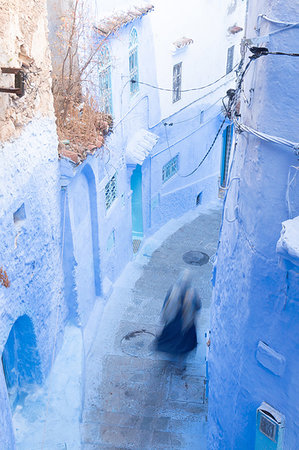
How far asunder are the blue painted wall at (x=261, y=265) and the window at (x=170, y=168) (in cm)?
895

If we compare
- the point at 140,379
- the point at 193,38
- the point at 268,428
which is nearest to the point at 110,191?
the point at 140,379

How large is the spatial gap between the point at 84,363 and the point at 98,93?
5.27 metres

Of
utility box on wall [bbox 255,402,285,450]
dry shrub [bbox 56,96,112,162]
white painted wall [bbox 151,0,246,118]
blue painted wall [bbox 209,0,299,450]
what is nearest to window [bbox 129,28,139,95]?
white painted wall [bbox 151,0,246,118]

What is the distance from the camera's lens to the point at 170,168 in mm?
16062

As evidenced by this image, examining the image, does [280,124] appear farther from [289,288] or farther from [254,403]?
[254,403]

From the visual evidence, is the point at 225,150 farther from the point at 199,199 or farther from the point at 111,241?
the point at 111,241

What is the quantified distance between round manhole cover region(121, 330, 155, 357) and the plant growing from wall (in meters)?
4.23

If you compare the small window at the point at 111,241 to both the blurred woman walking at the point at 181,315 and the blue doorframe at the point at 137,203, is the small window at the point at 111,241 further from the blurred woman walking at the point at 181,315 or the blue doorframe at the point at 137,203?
the blurred woman walking at the point at 181,315

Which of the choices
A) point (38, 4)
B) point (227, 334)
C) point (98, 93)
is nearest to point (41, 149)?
point (38, 4)

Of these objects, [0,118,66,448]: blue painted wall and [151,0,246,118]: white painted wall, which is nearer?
[0,118,66,448]: blue painted wall

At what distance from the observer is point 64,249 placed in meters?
9.38

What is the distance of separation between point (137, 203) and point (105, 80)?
188 inches

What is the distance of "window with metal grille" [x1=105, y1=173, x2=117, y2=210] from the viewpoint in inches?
459

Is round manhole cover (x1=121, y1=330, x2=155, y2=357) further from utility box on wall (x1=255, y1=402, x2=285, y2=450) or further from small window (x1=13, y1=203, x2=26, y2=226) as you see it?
utility box on wall (x1=255, y1=402, x2=285, y2=450)
